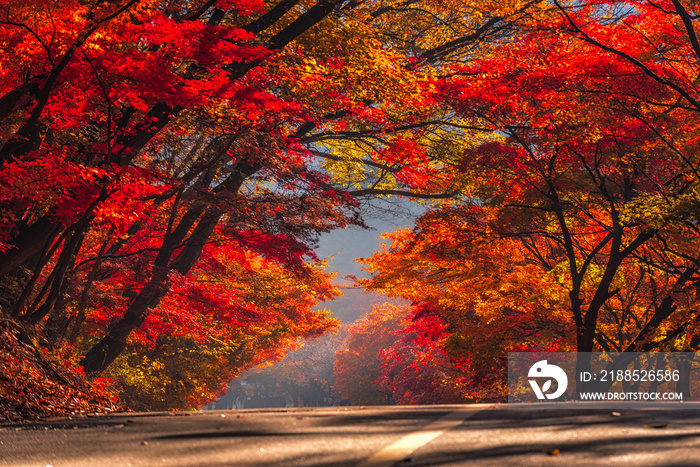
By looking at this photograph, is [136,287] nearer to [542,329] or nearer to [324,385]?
[542,329]

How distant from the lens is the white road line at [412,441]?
353 centimetres

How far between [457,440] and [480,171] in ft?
35.1

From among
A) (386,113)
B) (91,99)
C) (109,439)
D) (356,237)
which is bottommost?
(109,439)

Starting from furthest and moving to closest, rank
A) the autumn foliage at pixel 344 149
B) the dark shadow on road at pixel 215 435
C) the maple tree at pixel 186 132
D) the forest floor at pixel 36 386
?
the autumn foliage at pixel 344 149
the maple tree at pixel 186 132
the forest floor at pixel 36 386
the dark shadow on road at pixel 215 435

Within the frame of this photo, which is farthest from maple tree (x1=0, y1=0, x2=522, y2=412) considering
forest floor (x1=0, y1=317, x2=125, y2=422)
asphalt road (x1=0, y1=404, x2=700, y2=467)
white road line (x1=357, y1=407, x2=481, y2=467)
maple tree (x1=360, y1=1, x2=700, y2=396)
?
white road line (x1=357, y1=407, x2=481, y2=467)

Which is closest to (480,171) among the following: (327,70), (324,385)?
(327,70)

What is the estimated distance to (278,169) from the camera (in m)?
12.0

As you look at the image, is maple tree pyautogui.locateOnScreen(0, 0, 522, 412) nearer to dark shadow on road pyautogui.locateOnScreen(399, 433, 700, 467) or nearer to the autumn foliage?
the autumn foliage

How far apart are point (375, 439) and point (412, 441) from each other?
0.96 feet

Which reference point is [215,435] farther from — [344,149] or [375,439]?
[344,149]

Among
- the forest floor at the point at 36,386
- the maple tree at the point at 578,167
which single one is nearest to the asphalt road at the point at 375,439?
the forest floor at the point at 36,386

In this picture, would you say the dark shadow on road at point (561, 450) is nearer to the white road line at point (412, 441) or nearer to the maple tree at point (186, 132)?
the white road line at point (412, 441)

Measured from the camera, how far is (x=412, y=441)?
4.09m

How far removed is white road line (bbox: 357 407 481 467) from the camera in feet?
11.6
